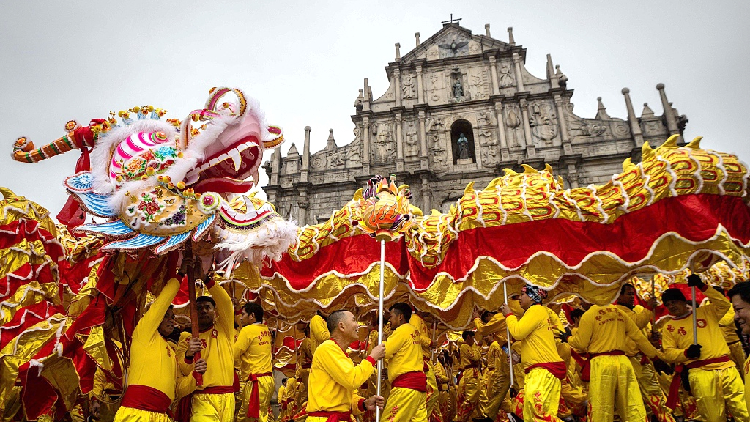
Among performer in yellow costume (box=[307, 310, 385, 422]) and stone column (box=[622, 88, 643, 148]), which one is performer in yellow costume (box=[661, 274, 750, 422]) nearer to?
performer in yellow costume (box=[307, 310, 385, 422])

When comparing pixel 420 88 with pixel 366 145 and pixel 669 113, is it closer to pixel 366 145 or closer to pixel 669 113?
pixel 366 145

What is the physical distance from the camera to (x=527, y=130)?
Answer: 16.9m

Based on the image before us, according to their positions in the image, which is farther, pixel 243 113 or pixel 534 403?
pixel 534 403

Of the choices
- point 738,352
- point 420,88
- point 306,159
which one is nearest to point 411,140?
point 420,88

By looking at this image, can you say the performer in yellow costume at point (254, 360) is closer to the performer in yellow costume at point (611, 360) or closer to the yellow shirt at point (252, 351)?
the yellow shirt at point (252, 351)

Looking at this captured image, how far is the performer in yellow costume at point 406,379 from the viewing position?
4.70 m

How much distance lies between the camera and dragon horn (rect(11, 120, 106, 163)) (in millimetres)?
3328

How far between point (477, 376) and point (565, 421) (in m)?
1.49

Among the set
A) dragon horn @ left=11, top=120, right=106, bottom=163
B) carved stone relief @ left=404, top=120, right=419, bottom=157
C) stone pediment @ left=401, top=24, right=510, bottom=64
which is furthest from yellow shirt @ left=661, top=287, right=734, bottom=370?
stone pediment @ left=401, top=24, right=510, bottom=64

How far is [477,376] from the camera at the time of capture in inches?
295

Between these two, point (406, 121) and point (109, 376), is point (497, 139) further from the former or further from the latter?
point (109, 376)

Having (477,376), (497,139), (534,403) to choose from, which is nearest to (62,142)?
(534,403)

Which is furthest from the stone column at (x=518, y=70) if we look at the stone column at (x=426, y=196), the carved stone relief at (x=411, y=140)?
the stone column at (x=426, y=196)

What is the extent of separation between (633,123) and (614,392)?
13932 millimetres
